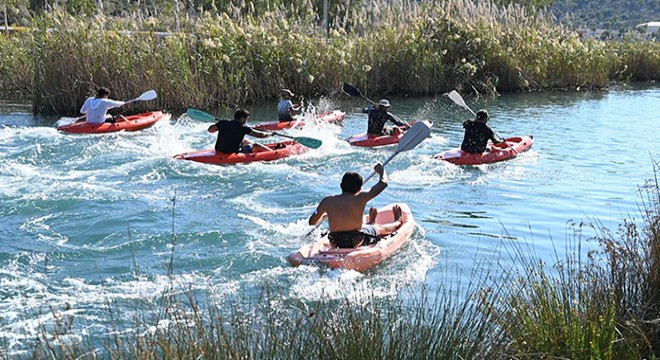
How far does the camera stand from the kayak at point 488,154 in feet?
46.2

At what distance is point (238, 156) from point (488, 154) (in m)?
4.26

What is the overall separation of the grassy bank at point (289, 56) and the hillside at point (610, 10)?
66939 millimetres

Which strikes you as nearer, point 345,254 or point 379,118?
point 345,254

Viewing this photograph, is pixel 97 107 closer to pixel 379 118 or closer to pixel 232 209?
pixel 379 118

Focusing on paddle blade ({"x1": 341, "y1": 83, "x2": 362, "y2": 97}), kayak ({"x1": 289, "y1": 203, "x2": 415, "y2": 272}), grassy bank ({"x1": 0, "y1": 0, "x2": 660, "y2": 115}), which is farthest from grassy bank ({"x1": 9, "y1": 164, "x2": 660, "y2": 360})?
grassy bank ({"x1": 0, "y1": 0, "x2": 660, "y2": 115})

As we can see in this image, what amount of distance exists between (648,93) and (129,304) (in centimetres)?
2385

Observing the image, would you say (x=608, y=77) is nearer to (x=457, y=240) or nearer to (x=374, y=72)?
(x=374, y=72)

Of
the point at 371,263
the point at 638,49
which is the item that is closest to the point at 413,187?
the point at 371,263

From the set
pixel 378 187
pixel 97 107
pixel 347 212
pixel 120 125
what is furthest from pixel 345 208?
pixel 120 125

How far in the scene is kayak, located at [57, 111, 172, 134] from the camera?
15875 millimetres

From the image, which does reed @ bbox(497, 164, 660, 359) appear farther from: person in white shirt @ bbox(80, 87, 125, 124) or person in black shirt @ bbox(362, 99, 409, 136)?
person in white shirt @ bbox(80, 87, 125, 124)

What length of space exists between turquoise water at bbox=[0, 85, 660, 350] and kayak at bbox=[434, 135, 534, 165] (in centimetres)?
19

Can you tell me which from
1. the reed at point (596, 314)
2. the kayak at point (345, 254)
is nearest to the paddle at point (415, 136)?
the kayak at point (345, 254)

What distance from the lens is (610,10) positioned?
98375mm
